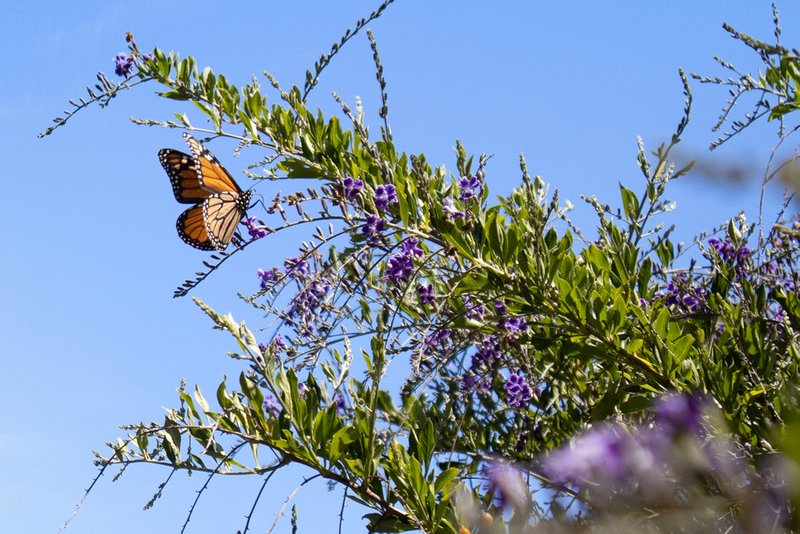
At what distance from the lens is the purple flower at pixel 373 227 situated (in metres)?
2.71

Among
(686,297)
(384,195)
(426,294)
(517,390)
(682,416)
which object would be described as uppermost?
(384,195)

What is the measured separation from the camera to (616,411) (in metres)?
2.64

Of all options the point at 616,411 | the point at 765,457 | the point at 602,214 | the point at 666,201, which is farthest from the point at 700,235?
the point at 765,457

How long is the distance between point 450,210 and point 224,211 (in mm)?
2049

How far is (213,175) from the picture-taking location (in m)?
4.53

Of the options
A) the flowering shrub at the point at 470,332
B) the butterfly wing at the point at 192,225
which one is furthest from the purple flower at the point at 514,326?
the butterfly wing at the point at 192,225

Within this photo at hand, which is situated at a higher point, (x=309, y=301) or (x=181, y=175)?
(x=181, y=175)

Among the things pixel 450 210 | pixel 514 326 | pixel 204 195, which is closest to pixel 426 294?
pixel 514 326

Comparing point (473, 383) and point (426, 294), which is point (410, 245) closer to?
point (426, 294)

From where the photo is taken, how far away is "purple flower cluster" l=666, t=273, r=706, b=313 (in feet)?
10.1

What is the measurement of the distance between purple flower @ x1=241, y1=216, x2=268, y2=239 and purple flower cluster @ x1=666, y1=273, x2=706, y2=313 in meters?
1.50

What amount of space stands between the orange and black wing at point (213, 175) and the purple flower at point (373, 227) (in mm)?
1828

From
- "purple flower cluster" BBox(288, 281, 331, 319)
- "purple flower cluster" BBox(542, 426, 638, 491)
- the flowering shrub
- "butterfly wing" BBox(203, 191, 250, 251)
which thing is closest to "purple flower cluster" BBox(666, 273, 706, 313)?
the flowering shrub

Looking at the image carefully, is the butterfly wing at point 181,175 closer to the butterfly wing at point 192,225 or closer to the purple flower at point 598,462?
the butterfly wing at point 192,225
